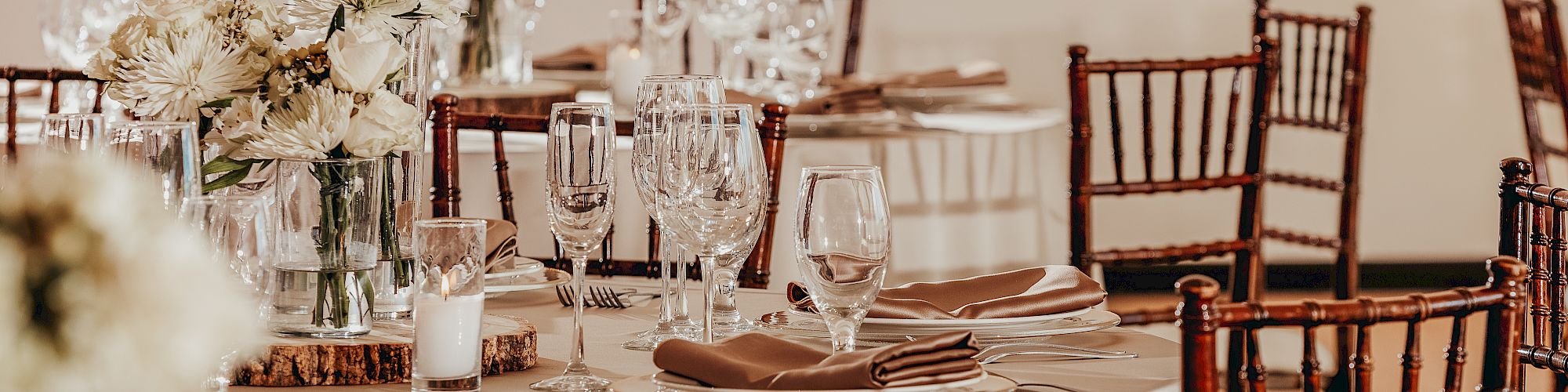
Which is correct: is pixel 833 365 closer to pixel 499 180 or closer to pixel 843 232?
pixel 843 232

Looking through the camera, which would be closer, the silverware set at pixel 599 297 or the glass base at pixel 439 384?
the glass base at pixel 439 384

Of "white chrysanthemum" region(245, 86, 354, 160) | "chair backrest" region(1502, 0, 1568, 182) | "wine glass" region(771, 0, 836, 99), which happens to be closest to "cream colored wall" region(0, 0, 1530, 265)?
"chair backrest" region(1502, 0, 1568, 182)

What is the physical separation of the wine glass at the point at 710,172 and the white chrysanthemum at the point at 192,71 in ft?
0.96

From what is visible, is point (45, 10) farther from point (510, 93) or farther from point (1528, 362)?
point (1528, 362)

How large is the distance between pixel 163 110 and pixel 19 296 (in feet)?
2.29

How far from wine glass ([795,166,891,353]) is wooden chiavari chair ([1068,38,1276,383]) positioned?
43.5 inches

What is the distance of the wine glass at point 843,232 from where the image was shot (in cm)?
95

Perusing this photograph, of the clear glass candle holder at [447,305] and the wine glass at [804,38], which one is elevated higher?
the wine glass at [804,38]

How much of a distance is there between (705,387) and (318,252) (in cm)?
33

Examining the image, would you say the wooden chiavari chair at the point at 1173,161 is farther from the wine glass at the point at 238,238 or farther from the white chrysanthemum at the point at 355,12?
the wine glass at the point at 238,238

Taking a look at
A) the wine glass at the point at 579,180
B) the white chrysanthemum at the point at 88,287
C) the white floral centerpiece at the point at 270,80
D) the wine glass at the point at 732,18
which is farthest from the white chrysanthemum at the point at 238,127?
the wine glass at the point at 732,18

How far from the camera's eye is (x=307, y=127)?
993 millimetres

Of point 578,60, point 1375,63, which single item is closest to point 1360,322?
point 578,60

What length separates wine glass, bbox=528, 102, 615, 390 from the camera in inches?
43.6
